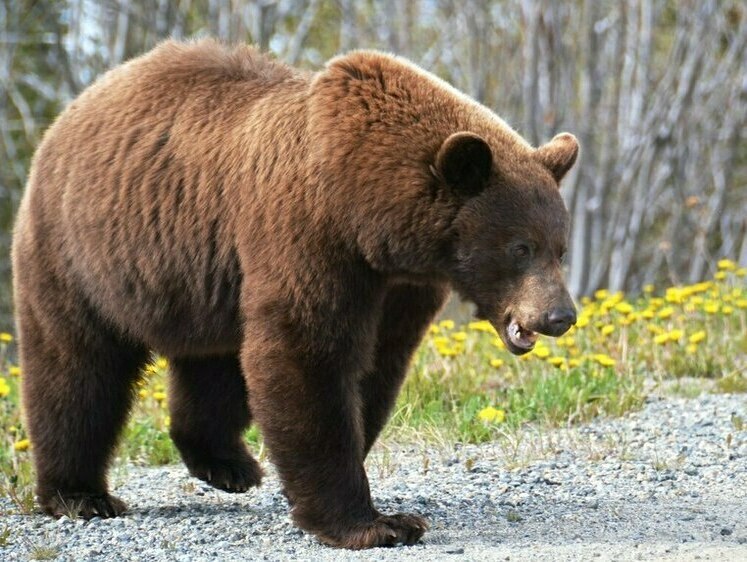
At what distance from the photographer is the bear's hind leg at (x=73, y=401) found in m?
5.84

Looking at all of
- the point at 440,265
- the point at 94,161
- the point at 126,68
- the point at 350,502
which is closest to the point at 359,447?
the point at 350,502

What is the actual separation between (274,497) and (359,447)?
121 cm

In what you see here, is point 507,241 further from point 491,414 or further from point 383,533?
point 491,414

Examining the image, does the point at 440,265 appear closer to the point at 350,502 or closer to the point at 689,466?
the point at 350,502

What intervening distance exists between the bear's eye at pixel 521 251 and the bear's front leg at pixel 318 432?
0.74 meters

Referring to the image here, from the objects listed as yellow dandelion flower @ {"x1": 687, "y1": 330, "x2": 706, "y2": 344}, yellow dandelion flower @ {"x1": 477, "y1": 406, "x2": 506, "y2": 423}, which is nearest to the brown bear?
yellow dandelion flower @ {"x1": 477, "y1": 406, "x2": 506, "y2": 423}

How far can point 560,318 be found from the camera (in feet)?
15.8

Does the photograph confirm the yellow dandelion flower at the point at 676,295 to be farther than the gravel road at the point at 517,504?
Yes

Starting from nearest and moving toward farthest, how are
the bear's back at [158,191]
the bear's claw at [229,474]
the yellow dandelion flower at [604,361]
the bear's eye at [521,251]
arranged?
the bear's eye at [521,251] → the bear's back at [158,191] → the bear's claw at [229,474] → the yellow dandelion flower at [604,361]

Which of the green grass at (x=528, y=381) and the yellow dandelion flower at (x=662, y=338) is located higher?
the yellow dandelion flower at (x=662, y=338)

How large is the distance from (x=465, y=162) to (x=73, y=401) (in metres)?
2.20

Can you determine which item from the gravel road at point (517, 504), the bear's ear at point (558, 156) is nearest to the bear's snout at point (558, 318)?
the bear's ear at point (558, 156)

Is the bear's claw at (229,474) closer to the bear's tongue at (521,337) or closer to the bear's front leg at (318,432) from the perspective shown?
the bear's front leg at (318,432)

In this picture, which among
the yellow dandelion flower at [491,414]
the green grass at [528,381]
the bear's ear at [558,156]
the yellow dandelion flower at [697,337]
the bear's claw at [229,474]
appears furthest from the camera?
the yellow dandelion flower at [697,337]
